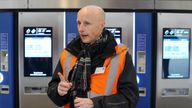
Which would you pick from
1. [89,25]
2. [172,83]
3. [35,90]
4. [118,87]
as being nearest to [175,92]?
[172,83]

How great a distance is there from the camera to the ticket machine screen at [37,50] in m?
3.69

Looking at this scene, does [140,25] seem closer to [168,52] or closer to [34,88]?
[168,52]

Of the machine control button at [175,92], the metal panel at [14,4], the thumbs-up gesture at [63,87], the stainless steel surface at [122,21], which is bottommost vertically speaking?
the machine control button at [175,92]

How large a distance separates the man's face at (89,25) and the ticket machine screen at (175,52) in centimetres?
180

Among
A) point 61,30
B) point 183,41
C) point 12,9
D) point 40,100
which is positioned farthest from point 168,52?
point 12,9

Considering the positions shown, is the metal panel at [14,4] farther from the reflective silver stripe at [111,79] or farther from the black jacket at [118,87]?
the reflective silver stripe at [111,79]

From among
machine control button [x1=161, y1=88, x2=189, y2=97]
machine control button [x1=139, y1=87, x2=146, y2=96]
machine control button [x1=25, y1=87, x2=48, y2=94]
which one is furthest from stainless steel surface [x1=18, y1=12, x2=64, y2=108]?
machine control button [x1=161, y1=88, x2=189, y2=97]

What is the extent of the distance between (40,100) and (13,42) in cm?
66

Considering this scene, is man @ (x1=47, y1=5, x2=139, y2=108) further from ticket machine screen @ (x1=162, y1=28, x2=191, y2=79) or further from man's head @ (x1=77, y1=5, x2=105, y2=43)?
ticket machine screen @ (x1=162, y1=28, x2=191, y2=79)

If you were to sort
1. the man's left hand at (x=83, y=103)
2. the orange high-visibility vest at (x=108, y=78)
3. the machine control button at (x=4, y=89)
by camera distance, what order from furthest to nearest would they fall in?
the machine control button at (x=4, y=89), the orange high-visibility vest at (x=108, y=78), the man's left hand at (x=83, y=103)

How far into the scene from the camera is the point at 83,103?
76.7 inches

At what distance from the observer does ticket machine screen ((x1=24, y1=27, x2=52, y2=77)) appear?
3.69m

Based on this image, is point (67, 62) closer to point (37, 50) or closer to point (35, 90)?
point (37, 50)

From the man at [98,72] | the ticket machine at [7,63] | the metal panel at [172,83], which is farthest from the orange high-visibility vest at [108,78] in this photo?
the ticket machine at [7,63]
